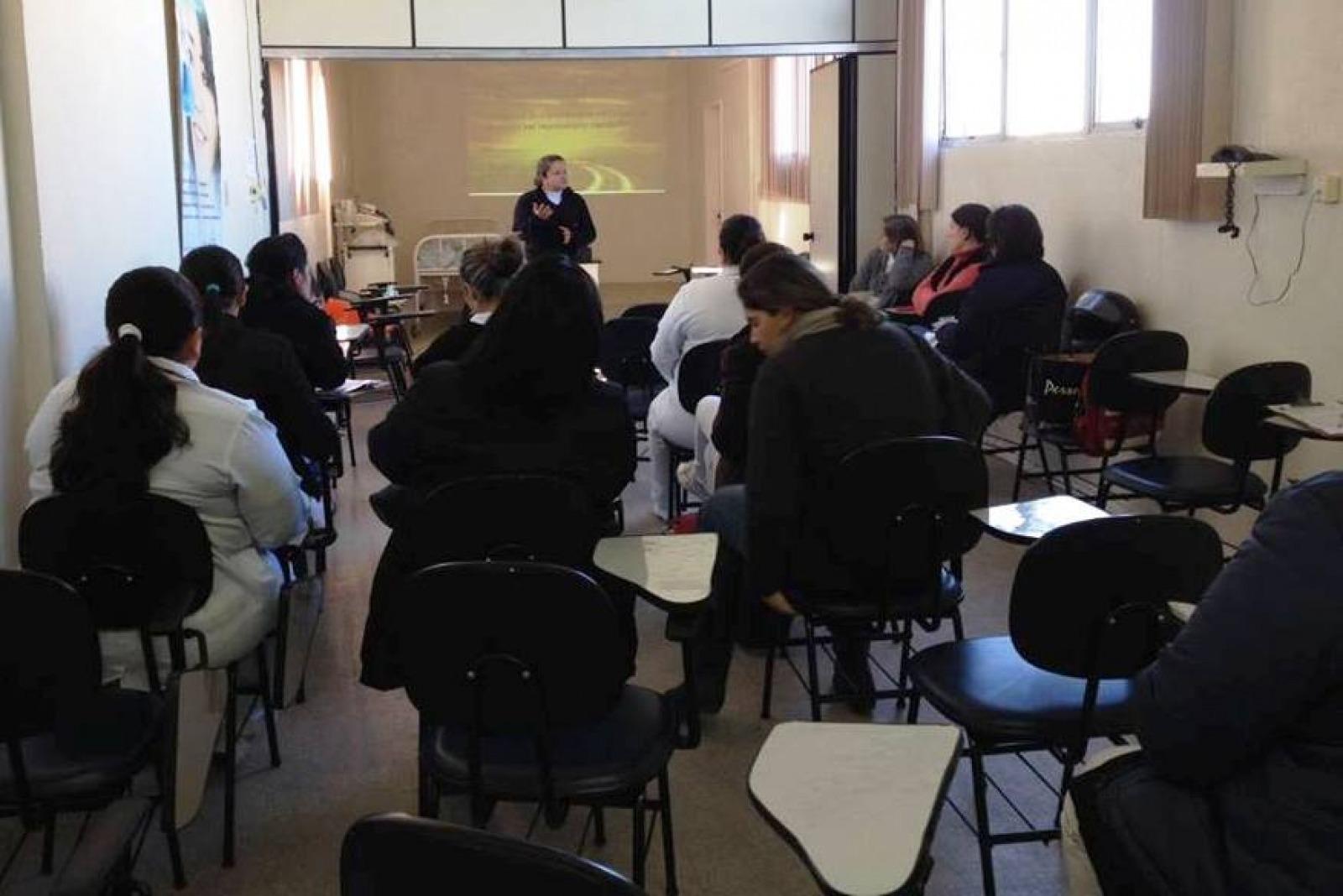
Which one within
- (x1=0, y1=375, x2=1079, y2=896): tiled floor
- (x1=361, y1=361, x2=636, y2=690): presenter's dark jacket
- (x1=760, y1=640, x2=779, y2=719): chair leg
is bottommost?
(x1=0, y1=375, x2=1079, y2=896): tiled floor

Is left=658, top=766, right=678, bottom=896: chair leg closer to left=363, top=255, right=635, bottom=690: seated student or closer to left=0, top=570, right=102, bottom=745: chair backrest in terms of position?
left=363, top=255, right=635, bottom=690: seated student

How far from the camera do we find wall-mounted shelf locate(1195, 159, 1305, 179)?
165 inches

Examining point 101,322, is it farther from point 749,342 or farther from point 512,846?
point 512,846

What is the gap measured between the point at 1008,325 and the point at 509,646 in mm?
4012

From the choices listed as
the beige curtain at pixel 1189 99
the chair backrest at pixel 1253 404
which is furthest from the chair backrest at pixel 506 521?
the beige curtain at pixel 1189 99

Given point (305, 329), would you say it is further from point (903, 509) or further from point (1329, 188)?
point (1329, 188)

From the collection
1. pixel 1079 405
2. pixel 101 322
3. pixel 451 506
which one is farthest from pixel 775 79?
pixel 451 506

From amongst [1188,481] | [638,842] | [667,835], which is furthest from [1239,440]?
[638,842]

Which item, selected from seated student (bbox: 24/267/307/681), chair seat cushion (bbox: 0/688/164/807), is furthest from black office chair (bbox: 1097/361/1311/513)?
chair seat cushion (bbox: 0/688/164/807)

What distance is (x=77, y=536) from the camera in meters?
2.48

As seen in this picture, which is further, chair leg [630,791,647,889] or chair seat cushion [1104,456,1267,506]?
chair seat cushion [1104,456,1267,506]

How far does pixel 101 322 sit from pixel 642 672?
6.59 ft

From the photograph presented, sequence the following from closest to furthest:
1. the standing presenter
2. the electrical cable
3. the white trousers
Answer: the electrical cable → the white trousers → the standing presenter

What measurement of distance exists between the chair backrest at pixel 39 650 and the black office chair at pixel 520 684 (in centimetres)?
52
